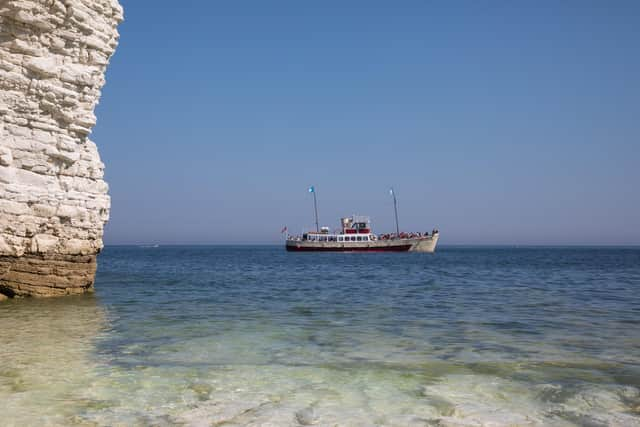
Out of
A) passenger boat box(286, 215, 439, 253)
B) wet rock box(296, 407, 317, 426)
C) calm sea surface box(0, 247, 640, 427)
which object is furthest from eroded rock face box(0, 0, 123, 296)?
passenger boat box(286, 215, 439, 253)

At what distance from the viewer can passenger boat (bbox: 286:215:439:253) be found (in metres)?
81.2

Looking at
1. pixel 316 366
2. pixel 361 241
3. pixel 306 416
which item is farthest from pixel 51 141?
pixel 361 241

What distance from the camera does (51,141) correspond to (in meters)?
13.8

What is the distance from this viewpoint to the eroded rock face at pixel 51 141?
42.3ft

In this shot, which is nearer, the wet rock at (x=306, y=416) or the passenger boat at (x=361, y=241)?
the wet rock at (x=306, y=416)

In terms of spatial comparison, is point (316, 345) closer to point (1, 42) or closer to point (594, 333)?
point (594, 333)

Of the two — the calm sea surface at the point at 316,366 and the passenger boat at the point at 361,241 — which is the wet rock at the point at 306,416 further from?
the passenger boat at the point at 361,241

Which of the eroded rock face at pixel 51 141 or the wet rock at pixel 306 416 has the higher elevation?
the eroded rock face at pixel 51 141

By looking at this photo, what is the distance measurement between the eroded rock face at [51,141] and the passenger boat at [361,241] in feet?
221

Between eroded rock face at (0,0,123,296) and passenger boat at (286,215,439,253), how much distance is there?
221 feet

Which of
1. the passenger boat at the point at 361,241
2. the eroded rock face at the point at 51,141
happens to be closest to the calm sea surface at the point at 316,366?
the eroded rock face at the point at 51,141

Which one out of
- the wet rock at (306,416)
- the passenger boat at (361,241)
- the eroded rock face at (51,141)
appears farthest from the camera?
the passenger boat at (361,241)

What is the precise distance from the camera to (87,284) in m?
15.7

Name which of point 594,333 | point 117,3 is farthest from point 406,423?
point 117,3
